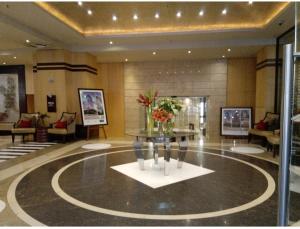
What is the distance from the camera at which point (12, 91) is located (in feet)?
38.9

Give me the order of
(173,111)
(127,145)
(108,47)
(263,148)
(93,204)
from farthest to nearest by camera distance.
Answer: (108,47) < (127,145) < (263,148) < (173,111) < (93,204)

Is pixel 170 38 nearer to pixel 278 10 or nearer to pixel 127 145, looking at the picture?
pixel 278 10

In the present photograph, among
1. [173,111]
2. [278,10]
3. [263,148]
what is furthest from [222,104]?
[173,111]

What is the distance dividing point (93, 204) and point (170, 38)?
6294 millimetres

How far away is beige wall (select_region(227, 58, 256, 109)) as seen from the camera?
412 inches

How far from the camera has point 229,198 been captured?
134 inches

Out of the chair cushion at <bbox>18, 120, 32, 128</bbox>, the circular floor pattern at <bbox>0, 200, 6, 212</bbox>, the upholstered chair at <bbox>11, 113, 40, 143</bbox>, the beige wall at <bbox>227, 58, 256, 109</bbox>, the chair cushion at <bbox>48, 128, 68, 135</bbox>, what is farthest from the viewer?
the beige wall at <bbox>227, 58, 256, 109</bbox>

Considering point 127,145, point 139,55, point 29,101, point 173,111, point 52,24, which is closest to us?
point 173,111

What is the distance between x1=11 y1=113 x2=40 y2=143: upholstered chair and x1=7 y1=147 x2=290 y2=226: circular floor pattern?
380 centimetres

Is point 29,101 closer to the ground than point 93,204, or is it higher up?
higher up

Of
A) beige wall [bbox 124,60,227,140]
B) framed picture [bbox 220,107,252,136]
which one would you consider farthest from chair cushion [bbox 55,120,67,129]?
framed picture [bbox 220,107,252,136]

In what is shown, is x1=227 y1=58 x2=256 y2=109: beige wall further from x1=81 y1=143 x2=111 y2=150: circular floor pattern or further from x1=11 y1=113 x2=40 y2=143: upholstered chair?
x1=11 y1=113 x2=40 y2=143: upholstered chair

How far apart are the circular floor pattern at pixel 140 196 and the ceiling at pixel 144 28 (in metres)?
3.91

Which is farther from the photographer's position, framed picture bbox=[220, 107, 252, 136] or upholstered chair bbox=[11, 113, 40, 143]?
framed picture bbox=[220, 107, 252, 136]
